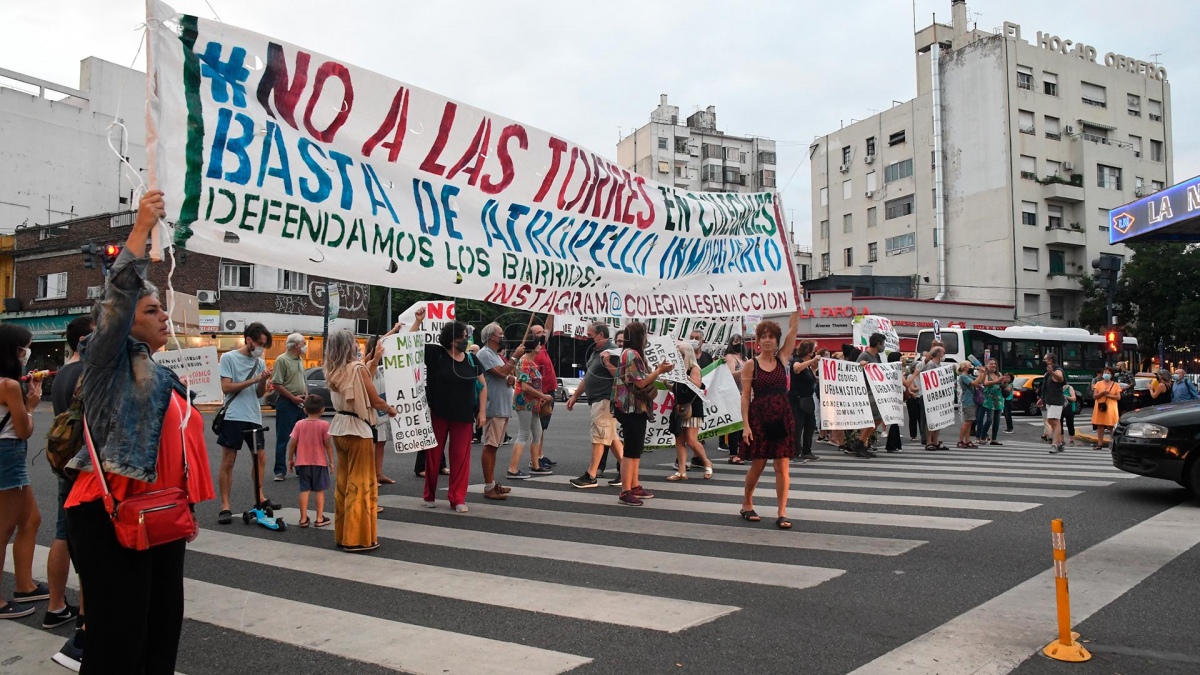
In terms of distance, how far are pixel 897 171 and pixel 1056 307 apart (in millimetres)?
13279

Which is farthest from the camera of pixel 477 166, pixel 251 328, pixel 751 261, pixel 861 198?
pixel 861 198

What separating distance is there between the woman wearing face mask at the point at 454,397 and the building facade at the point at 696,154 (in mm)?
67958

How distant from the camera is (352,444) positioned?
648 cm

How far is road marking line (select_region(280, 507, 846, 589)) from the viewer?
5.39 metres

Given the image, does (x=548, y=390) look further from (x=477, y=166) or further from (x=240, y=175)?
(x=240, y=175)

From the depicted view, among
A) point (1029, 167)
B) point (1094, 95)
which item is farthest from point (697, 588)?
point (1094, 95)

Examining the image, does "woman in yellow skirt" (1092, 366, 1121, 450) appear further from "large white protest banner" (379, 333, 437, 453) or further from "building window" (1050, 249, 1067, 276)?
"building window" (1050, 249, 1067, 276)

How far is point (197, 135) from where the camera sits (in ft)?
15.4

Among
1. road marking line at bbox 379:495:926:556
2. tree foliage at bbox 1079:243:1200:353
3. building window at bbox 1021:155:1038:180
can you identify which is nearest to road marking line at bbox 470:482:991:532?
road marking line at bbox 379:495:926:556

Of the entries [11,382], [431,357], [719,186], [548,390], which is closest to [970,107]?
[719,186]

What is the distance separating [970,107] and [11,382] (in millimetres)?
55138

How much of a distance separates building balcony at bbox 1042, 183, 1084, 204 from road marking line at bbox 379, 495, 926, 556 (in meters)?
50.9

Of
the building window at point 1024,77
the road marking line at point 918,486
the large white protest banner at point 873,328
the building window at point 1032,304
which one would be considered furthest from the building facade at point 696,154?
the road marking line at point 918,486

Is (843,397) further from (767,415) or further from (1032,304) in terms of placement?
(1032,304)
